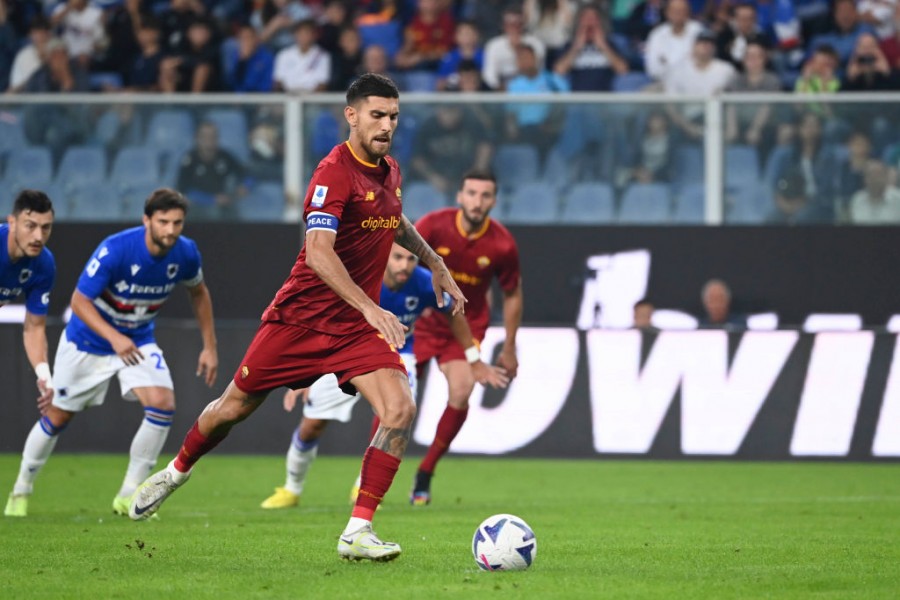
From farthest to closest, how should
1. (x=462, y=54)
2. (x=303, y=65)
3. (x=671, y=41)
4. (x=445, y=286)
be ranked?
(x=303, y=65), (x=462, y=54), (x=671, y=41), (x=445, y=286)

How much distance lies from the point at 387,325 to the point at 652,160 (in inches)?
399

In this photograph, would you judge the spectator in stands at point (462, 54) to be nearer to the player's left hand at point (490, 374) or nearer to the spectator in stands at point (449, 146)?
the spectator in stands at point (449, 146)

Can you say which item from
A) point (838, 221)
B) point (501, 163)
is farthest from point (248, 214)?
point (838, 221)

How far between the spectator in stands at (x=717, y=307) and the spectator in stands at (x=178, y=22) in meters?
7.48

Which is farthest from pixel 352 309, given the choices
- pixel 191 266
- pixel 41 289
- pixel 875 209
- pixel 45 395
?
pixel 875 209

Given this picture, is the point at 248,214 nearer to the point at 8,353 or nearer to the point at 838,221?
the point at 8,353

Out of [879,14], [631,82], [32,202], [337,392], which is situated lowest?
[337,392]

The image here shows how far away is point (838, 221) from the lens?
16.7 metres

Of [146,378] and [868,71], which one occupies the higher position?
[868,71]

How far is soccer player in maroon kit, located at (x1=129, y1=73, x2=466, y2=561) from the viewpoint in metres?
7.33

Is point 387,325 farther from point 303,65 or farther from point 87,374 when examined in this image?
point 303,65

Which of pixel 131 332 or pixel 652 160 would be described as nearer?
pixel 131 332

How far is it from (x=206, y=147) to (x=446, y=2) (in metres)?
4.50

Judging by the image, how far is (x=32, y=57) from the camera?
19062 mm
